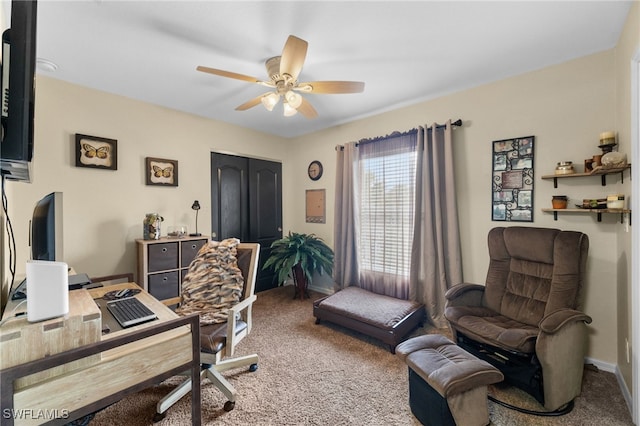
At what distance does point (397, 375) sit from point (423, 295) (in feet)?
3.72

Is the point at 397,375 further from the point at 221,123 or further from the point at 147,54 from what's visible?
the point at 221,123

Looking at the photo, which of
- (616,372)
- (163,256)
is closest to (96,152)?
(163,256)

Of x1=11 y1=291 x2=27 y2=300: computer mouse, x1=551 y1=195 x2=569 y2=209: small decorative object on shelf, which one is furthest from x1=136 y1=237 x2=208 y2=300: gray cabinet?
x1=551 y1=195 x2=569 y2=209: small decorative object on shelf

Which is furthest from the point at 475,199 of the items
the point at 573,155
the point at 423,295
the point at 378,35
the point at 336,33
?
the point at 336,33

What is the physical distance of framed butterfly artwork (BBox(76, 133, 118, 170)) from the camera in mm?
2623

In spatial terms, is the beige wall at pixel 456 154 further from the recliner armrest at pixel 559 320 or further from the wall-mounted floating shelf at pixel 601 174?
the recliner armrest at pixel 559 320

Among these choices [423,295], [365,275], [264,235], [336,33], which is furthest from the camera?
[264,235]

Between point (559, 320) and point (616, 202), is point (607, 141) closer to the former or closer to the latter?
point (616, 202)

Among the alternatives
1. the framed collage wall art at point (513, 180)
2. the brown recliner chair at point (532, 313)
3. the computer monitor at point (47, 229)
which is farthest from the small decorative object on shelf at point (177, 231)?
the framed collage wall art at point (513, 180)

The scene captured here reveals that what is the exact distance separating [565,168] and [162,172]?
13.2 feet

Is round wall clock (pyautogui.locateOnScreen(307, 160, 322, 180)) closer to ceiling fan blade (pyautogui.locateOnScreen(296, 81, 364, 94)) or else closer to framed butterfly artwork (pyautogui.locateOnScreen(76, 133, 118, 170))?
ceiling fan blade (pyautogui.locateOnScreen(296, 81, 364, 94))

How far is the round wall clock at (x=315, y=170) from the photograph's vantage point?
13.5 ft

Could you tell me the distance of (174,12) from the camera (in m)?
1.67
